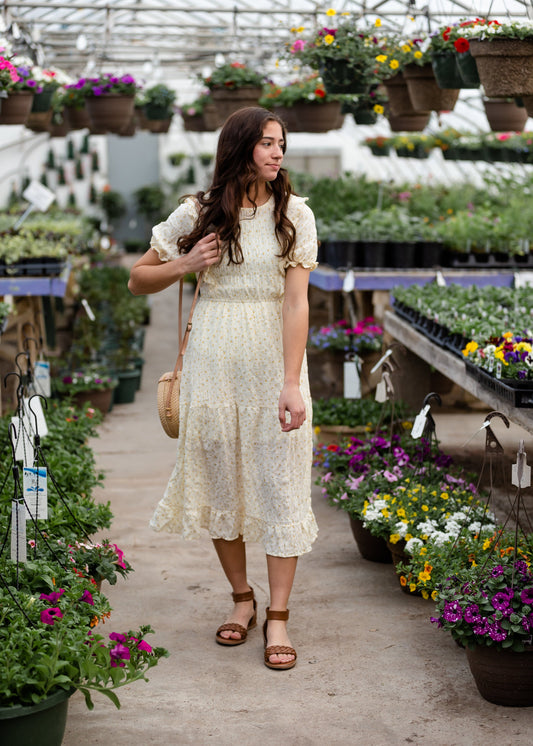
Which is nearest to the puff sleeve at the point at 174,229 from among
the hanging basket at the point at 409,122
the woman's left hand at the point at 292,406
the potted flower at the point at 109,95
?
the woman's left hand at the point at 292,406

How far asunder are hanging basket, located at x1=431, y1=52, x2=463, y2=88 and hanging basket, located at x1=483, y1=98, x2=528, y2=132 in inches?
65.6

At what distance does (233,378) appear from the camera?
9.55 feet

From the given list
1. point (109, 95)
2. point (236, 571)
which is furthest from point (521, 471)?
point (109, 95)

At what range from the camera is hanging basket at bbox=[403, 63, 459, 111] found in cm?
519

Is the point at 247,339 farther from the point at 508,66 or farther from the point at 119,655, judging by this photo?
the point at 508,66

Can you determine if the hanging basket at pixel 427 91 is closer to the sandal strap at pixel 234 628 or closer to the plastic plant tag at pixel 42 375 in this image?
the plastic plant tag at pixel 42 375

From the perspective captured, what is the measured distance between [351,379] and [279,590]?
2009mm

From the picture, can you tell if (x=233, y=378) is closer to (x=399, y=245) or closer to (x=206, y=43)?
(x=399, y=245)

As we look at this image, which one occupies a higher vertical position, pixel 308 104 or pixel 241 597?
pixel 308 104

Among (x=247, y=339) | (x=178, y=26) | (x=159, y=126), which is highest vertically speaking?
(x=178, y=26)

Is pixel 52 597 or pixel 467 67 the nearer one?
pixel 52 597

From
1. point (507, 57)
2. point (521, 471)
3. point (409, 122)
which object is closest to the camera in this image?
point (521, 471)

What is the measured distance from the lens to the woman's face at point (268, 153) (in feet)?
9.23

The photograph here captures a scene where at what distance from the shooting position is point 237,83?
Result: 6883 mm
